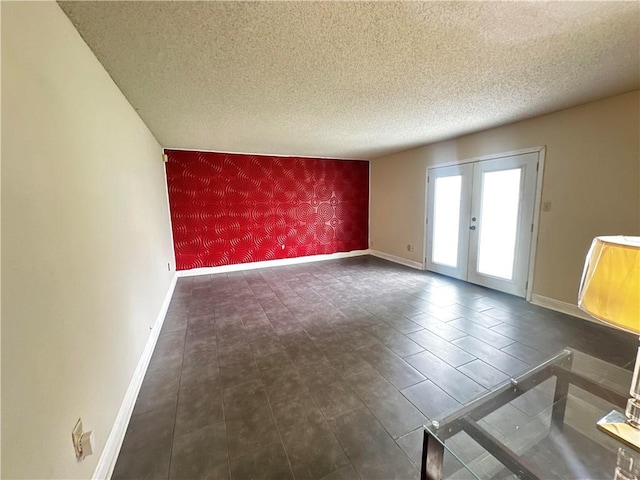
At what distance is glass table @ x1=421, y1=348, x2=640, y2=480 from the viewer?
105 cm

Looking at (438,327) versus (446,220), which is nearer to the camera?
(438,327)

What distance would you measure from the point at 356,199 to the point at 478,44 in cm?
467

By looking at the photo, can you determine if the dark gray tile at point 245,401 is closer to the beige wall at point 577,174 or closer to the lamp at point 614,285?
the lamp at point 614,285

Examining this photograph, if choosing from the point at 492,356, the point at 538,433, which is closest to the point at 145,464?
the point at 538,433

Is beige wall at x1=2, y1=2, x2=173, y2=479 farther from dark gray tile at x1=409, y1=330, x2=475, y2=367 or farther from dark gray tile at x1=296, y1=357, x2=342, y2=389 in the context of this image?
dark gray tile at x1=409, y1=330, x2=475, y2=367

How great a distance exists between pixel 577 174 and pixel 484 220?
3.84ft

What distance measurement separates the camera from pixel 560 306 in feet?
10.3

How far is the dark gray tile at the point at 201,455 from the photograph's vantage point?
4.38 feet

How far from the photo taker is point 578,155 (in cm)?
290

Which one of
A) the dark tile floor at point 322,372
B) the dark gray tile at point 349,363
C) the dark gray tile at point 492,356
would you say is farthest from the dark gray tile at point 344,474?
the dark gray tile at point 492,356

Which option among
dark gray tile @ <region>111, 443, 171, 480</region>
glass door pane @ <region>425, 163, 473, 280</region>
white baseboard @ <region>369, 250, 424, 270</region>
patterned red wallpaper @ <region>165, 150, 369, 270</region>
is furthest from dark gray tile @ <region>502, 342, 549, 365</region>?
patterned red wallpaper @ <region>165, 150, 369, 270</region>

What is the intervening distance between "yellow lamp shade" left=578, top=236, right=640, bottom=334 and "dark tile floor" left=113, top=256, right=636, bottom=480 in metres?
1.12

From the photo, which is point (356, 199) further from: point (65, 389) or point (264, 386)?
point (65, 389)

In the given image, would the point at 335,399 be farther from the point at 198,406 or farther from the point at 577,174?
the point at 577,174
